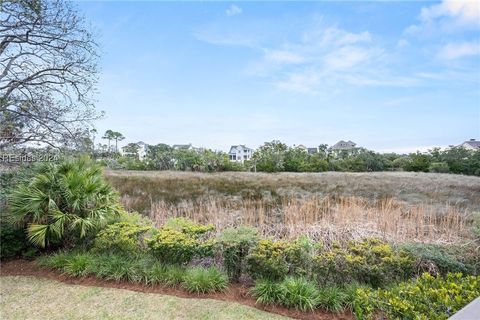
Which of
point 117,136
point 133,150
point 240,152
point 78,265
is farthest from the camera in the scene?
point 240,152

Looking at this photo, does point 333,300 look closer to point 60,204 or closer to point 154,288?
point 154,288

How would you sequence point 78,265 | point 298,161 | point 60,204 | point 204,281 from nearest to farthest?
point 204,281, point 78,265, point 60,204, point 298,161

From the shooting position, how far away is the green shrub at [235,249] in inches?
152

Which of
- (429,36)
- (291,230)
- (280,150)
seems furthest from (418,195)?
(280,150)

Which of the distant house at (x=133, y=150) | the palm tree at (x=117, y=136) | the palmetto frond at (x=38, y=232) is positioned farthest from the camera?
the distant house at (x=133, y=150)

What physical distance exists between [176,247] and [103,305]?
3.75 ft

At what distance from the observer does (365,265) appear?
3451 mm

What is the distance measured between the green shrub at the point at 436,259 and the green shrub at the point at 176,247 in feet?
9.37

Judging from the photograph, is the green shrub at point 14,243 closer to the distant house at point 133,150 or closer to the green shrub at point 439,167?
the green shrub at point 439,167

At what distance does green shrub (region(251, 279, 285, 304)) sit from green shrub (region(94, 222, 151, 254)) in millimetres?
2106

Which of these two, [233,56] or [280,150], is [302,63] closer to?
[233,56]

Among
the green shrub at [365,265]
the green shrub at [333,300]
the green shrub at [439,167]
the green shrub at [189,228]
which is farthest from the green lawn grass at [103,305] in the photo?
the green shrub at [439,167]

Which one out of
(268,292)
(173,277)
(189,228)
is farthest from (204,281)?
(189,228)

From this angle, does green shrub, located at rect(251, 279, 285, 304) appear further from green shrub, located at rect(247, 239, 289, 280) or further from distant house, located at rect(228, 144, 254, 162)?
distant house, located at rect(228, 144, 254, 162)
